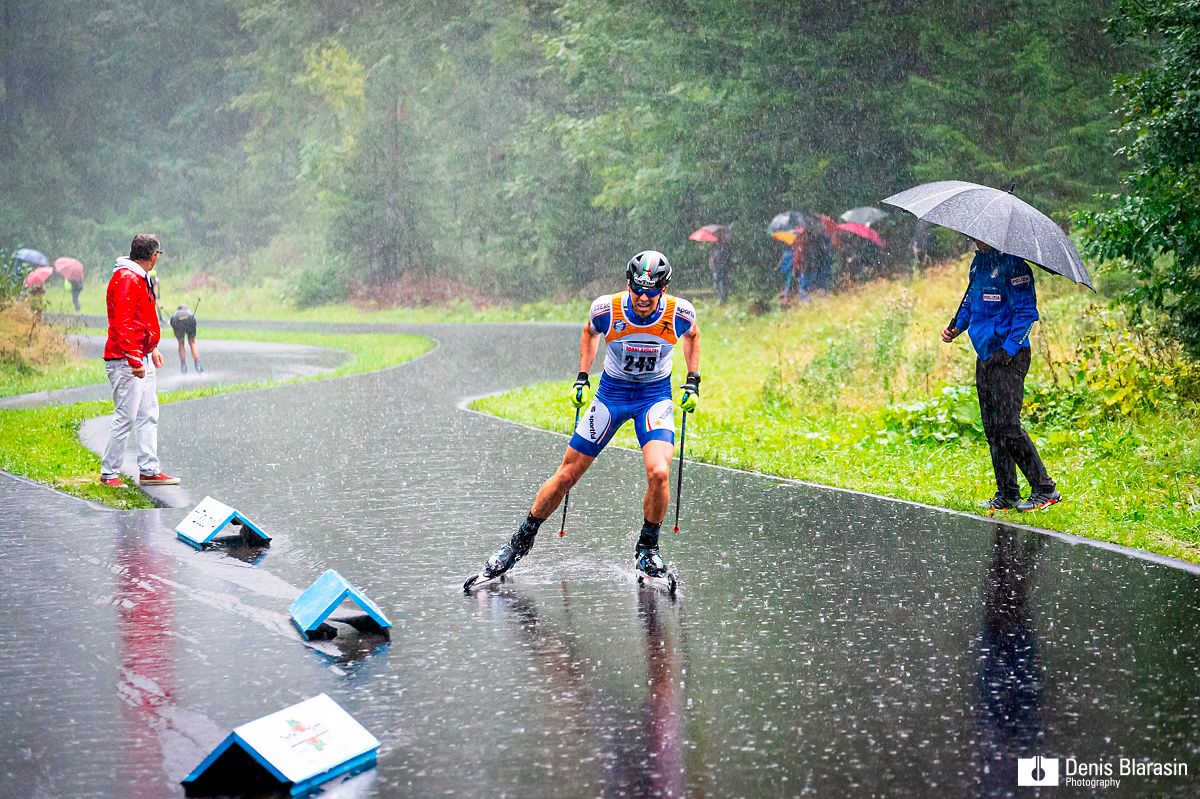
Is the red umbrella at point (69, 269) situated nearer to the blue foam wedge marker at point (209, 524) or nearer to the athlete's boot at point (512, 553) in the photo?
the blue foam wedge marker at point (209, 524)

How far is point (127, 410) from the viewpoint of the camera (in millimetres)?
11336

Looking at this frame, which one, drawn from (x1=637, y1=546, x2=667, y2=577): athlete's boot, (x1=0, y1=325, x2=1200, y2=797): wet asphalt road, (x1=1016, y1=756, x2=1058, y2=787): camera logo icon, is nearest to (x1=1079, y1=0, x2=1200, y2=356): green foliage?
(x1=0, y1=325, x2=1200, y2=797): wet asphalt road

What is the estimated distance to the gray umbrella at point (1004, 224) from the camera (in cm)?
933

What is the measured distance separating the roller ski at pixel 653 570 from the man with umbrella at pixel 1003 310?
3.06 meters

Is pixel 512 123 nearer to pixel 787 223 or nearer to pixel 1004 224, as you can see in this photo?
pixel 787 223

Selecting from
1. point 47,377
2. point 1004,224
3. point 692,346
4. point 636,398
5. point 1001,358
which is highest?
point 1004,224

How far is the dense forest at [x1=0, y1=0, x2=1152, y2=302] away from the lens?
3141 cm

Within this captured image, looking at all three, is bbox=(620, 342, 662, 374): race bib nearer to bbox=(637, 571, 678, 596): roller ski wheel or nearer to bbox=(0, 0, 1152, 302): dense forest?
bbox=(637, 571, 678, 596): roller ski wheel

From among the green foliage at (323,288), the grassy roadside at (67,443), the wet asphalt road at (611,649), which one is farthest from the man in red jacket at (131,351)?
the green foliage at (323,288)

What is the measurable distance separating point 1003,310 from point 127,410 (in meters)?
6.94

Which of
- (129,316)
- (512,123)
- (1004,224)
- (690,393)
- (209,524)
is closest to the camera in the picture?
(690,393)

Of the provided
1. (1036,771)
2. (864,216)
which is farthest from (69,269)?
(1036,771)

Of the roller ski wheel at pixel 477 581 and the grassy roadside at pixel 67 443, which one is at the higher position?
the roller ski wheel at pixel 477 581

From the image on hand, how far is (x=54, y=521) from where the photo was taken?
10.1m
